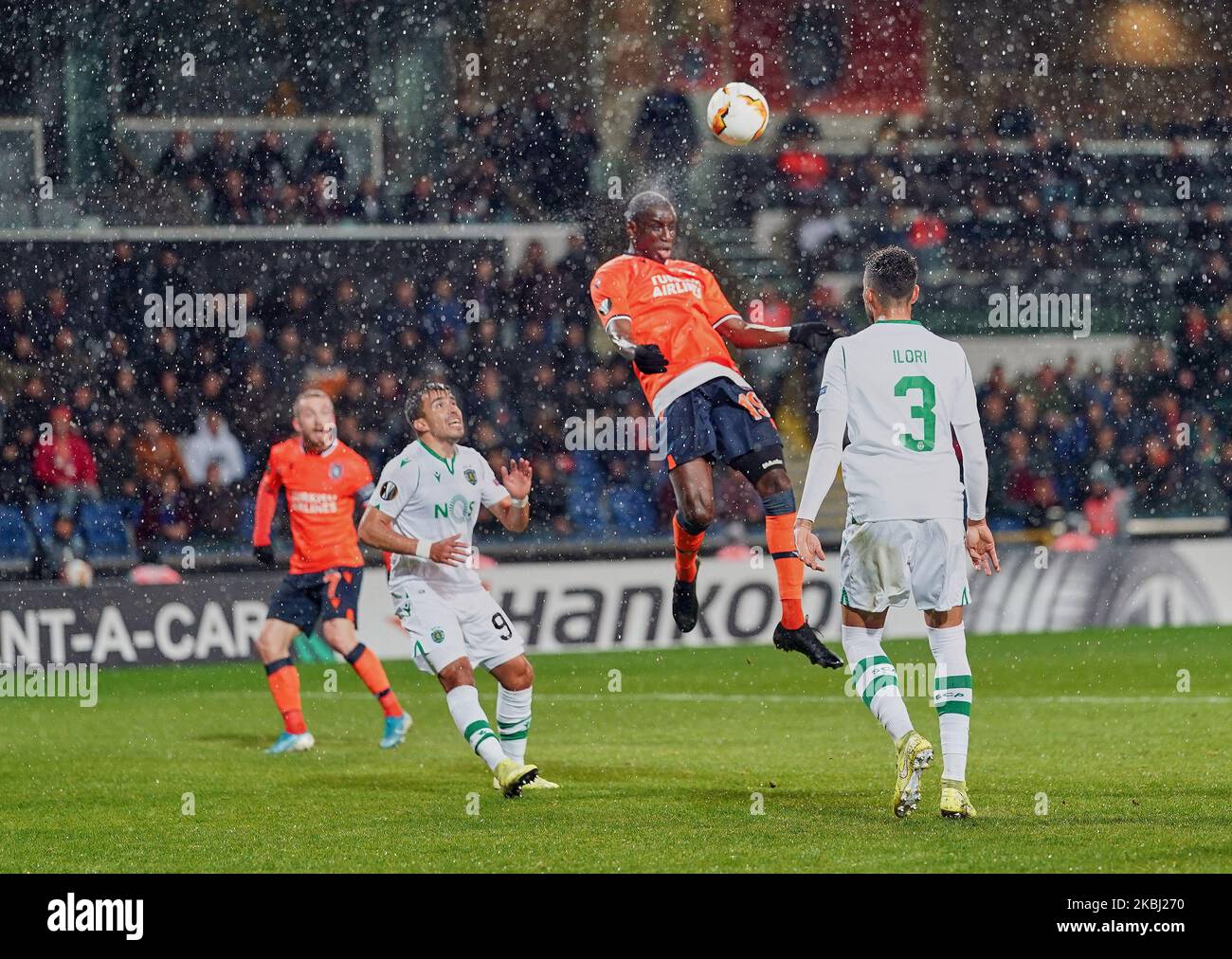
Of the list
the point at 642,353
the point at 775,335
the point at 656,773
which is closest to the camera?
the point at 642,353

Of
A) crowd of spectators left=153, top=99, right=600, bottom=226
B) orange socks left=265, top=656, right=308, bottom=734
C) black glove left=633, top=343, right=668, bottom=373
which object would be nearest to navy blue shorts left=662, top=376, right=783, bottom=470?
black glove left=633, top=343, right=668, bottom=373

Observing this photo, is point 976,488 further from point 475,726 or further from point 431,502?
point 431,502

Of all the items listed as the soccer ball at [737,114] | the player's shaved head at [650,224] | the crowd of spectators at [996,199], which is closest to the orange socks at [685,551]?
the player's shaved head at [650,224]

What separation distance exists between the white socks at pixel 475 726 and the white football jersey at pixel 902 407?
2.09m

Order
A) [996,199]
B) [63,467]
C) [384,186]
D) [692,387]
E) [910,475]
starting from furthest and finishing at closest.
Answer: [996,199] → [384,186] → [63,467] → [692,387] → [910,475]

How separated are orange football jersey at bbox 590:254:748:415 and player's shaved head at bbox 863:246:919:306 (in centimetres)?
176

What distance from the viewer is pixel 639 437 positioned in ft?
58.0

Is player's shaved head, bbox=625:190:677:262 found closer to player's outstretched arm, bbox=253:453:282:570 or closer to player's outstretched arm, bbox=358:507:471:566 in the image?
player's outstretched arm, bbox=358:507:471:566

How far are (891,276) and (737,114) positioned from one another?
281 centimetres

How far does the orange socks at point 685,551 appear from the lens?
862 centimetres

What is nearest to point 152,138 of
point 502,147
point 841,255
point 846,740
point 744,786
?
point 502,147

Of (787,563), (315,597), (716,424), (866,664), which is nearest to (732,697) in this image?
(315,597)

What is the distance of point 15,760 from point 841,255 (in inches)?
444

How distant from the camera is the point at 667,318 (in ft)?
28.5
